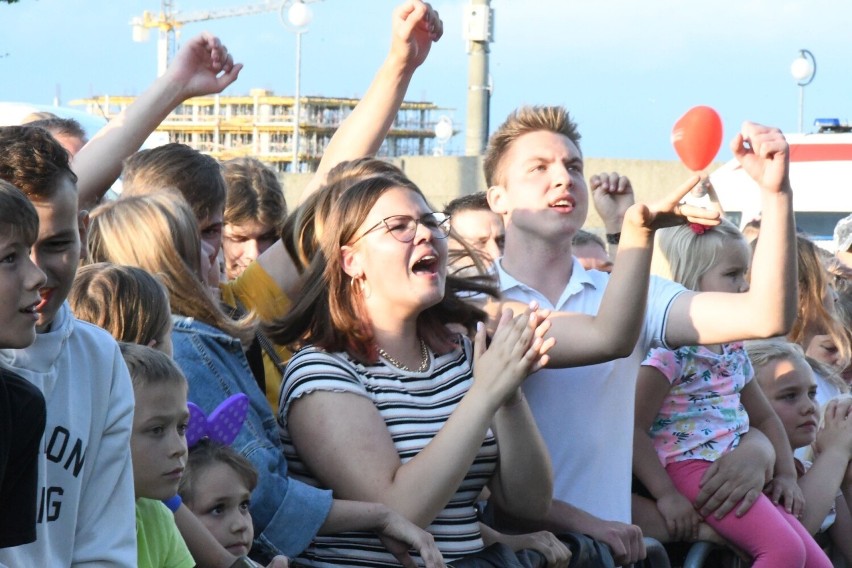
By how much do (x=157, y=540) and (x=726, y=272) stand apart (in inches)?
111

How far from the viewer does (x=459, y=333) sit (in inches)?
157

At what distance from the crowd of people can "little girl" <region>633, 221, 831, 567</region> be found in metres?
0.01

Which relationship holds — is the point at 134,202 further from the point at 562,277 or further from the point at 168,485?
the point at 562,277

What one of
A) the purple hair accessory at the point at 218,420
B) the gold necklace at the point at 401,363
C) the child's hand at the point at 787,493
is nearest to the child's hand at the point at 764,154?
the gold necklace at the point at 401,363

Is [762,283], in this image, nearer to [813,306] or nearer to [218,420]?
[218,420]

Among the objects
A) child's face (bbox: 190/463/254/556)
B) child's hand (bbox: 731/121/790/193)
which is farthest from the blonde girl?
child's hand (bbox: 731/121/790/193)

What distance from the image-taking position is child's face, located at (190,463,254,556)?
3182 millimetres

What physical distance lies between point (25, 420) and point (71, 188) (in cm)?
64

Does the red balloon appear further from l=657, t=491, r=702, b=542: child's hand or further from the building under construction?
the building under construction

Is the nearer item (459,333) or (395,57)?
(459,333)

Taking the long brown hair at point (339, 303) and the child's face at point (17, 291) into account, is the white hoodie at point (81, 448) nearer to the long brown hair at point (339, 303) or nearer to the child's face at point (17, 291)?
the child's face at point (17, 291)

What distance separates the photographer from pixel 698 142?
407cm

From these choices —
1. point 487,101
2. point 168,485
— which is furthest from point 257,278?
point 487,101

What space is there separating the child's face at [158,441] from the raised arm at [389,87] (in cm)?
160
